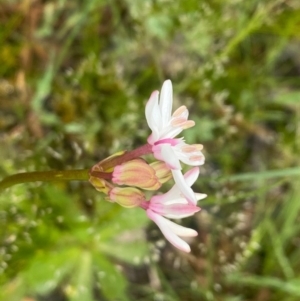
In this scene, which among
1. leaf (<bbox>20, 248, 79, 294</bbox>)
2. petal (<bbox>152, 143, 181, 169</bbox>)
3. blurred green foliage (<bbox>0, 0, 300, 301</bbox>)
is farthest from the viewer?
blurred green foliage (<bbox>0, 0, 300, 301</bbox>)

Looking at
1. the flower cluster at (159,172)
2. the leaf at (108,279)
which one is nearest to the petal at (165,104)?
the flower cluster at (159,172)

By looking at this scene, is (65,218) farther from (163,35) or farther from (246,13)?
(246,13)

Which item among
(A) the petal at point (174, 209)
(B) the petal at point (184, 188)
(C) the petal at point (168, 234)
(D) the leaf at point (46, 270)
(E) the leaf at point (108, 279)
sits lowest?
(E) the leaf at point (108, 279)

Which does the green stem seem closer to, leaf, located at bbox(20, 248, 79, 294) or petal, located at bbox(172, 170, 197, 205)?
petal, located at bbox(172, 170, 197, 205)

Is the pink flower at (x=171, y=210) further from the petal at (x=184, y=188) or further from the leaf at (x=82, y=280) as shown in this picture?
the leaf at (x=82, y=280)

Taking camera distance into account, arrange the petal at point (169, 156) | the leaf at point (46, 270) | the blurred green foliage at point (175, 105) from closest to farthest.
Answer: the petal at point (169, 156) → the leaf at point (46, 270) → the blurred green foliage at point (175, 105)

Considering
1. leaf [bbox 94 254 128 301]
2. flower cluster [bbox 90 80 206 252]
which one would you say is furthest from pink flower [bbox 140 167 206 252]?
leaf [bbox 94 254 128 301]

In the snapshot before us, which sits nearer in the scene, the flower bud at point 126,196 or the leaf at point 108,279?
the flower bud at point 126,196

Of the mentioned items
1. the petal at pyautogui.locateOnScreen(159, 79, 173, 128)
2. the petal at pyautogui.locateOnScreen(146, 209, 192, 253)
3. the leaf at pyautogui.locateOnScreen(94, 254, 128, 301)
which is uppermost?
the petal at pyautogui.locateOnScreen(159, 79, 173, 128)
